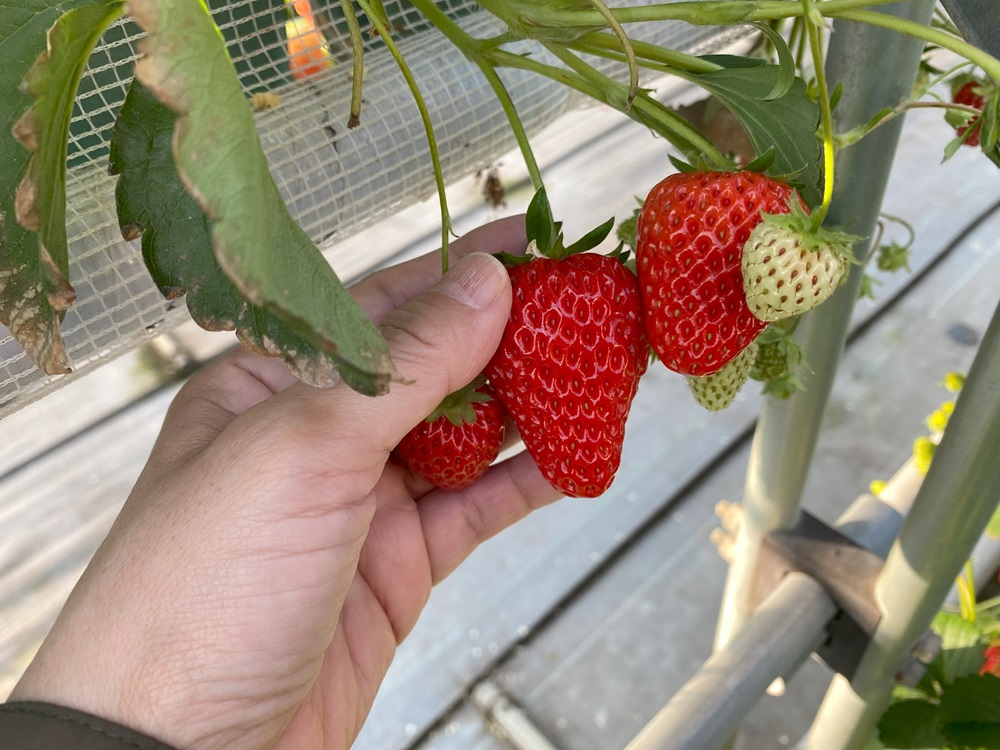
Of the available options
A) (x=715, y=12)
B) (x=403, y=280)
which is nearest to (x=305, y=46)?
(x=403, y=280)

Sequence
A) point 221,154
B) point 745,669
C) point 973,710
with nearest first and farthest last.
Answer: point 221,154
point 745,669
point 973,710

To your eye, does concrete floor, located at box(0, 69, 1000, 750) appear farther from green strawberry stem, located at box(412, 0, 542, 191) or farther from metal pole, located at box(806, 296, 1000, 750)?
green strawberry stem, located at box(412, 0, 542, 191)

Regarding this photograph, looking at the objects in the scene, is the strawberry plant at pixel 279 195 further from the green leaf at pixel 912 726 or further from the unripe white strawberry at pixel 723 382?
the green leaf at pixel 912 726

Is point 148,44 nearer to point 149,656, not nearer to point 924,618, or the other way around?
point 149,656

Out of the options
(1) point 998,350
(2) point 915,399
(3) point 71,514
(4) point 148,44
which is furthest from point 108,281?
(2) point 915,399

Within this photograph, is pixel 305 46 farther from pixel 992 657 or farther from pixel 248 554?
pixel 992 657

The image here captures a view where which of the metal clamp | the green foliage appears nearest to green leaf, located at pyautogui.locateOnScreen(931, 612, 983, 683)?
the green foliage

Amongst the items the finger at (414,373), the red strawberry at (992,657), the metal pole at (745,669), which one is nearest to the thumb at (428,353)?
the finger at (414,373)
